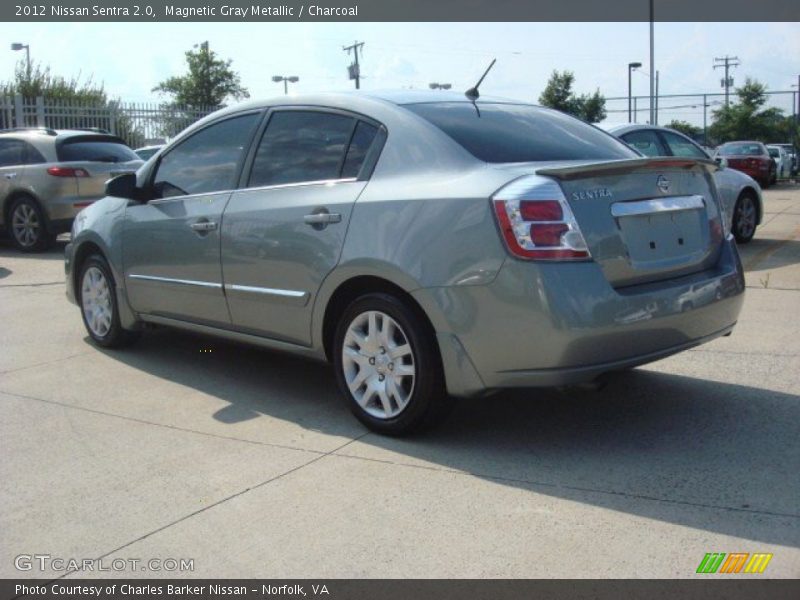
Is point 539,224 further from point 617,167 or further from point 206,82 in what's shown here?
point 206,82

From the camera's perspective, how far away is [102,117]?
2233 centimetres

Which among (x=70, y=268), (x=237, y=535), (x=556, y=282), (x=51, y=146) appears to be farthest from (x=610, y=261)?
(x=51, y=146)

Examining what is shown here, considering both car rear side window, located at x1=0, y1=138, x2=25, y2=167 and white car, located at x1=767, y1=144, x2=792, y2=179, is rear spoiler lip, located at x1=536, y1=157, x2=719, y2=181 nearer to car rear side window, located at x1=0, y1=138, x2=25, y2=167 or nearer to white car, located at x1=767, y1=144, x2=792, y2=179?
car rear side window, located at x1=0, y1=138, x2=25, y2=167

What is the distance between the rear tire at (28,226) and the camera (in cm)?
1219

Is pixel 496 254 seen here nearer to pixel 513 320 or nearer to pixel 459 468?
pixel 513 320

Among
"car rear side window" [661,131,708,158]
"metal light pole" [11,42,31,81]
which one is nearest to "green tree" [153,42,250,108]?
"metal light pole" [11,42,31,81]

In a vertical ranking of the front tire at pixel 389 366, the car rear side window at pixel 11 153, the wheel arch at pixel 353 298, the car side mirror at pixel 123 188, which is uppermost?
the car rear side window at pixel 11 153

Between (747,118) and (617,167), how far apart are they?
4451 centimetres

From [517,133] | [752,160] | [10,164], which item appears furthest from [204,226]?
[752,160]

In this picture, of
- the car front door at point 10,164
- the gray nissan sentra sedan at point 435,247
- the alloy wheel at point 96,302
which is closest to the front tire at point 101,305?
the alloy wheel at point 96,302

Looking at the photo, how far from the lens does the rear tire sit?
1219 cm

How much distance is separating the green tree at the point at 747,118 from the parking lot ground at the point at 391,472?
42.2 m

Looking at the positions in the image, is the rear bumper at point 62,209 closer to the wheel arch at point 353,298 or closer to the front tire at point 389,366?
the wheel arch at point 353,298
